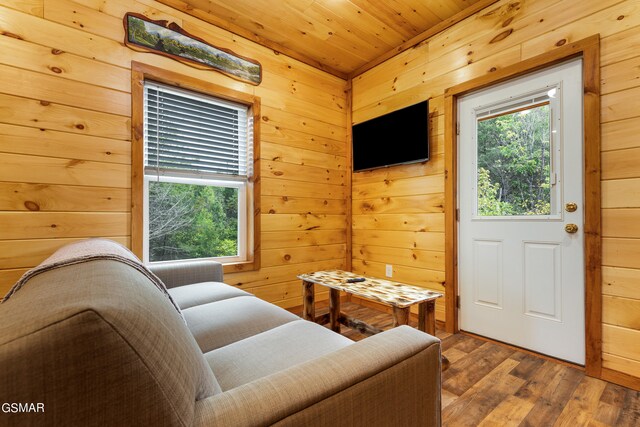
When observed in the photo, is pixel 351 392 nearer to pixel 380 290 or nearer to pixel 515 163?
pixel 380 290

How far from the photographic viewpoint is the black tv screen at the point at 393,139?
8.72 feet

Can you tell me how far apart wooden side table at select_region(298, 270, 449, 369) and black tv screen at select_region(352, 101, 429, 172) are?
124cm

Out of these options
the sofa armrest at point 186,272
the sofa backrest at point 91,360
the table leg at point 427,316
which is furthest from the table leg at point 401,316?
the sofa backrest at point 91,360

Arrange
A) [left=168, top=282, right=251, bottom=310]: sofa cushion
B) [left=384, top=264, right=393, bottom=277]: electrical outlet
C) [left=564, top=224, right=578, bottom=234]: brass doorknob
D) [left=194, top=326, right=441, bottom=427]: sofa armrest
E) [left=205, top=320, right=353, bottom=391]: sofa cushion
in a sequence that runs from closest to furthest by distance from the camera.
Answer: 1. [left=194, top=326, right=441, bottom=427]: sofa armrest
2. [left=205, top=320, right=353, bottom=391]: sofa cushion
3. [left=168, top=282, right=251, bottom=310]: sofa cushion
4. [left=564, top=224, right=578, bottom=234]: brass doorknob
5. [left=384, top=264, right=393, bottom=277]: electrical outlet

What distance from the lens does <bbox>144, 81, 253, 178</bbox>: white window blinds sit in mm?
2266

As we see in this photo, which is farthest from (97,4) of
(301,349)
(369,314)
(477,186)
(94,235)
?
(369,314)

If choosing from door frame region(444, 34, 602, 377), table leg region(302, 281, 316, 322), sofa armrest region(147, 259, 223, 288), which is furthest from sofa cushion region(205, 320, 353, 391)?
door frame region(444, 34, 602, 377)

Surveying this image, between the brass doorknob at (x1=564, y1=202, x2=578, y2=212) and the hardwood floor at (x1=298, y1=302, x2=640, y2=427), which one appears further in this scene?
the brass doorknob at (x1=564, y1=202, x2=578, y2=212)

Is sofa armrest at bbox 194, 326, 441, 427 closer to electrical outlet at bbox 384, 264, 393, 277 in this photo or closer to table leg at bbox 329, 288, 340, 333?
table leg at bbox 329, 288, 340, 333

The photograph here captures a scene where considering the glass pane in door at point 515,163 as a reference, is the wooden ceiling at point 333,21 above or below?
above

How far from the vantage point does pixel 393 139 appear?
289 cm

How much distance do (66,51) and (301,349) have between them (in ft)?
7.60

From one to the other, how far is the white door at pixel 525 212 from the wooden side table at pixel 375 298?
0.72 meters

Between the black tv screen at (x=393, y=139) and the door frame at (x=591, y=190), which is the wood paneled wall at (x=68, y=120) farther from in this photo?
the door frame at (x=591, y=190)
